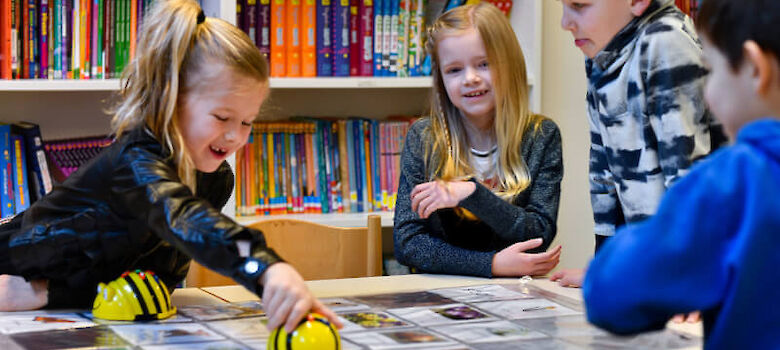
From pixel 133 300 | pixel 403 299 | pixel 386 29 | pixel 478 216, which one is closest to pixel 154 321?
pixel 133 300

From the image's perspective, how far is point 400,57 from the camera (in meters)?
2.59

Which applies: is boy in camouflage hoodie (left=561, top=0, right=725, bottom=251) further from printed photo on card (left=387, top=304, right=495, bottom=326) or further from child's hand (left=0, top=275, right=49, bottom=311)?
child's hand (left=0, top=275, right=49, bottom=311)

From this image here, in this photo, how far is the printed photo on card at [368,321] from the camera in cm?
122

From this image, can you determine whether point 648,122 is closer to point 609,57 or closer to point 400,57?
point 609,57

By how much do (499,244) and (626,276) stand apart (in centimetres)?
112

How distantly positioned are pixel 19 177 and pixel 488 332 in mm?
1565

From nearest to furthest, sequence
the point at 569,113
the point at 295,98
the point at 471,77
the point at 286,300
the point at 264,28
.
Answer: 1. the point at 286,300
2. the point at 471,77
3. the point at 264,28
4. the point at 295,98
5. the point at 569,113

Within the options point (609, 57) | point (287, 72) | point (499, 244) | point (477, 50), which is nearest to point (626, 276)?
point (609, 57)

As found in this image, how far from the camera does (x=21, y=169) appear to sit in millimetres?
2348

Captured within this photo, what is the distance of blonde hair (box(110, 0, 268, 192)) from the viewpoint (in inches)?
53.2

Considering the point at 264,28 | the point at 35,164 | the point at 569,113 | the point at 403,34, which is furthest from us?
the point at 569,113

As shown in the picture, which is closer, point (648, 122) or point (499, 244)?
point (648, 122)

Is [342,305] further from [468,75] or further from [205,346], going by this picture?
[468,75]

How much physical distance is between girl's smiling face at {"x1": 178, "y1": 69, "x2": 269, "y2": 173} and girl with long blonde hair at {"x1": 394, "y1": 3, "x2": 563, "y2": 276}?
0.45 metres
